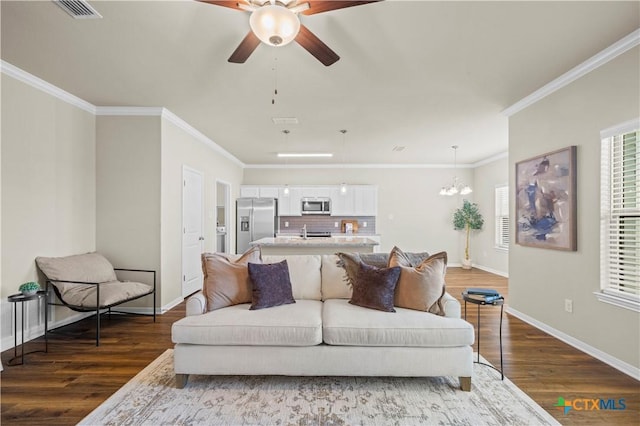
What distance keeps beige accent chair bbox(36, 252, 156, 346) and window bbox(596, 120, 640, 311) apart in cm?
467

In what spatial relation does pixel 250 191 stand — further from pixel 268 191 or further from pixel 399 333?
pixel 399 333

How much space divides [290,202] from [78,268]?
A: 4971 millimetres

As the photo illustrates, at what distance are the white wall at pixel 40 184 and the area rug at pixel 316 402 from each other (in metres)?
1.89

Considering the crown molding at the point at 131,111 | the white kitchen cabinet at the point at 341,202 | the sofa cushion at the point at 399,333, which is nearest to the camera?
the sofa cushion at the point at 399,333

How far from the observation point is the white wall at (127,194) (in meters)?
4.17

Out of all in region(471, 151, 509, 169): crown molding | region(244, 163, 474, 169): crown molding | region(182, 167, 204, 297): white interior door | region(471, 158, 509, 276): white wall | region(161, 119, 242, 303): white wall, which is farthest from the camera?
region(244, 163, 474, 169): crown molding

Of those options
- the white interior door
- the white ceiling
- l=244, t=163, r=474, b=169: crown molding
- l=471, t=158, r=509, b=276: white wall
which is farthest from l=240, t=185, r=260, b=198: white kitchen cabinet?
l=471, t=158, r=509, b=276: white wall

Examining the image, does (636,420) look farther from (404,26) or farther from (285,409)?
(404,26)

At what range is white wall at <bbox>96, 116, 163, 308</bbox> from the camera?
4168 millimetres

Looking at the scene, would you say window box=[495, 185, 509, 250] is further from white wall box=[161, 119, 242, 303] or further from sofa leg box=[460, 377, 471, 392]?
white wall box=[161, 119, 242, 303]

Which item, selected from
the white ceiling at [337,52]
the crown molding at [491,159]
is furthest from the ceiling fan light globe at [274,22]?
the crown molding at [491,159]

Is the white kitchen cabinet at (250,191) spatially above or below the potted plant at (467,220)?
above

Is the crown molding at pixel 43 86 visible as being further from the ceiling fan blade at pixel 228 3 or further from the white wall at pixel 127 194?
the ceiling fan blade at pixel 228 3

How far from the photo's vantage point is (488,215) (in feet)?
24.5
